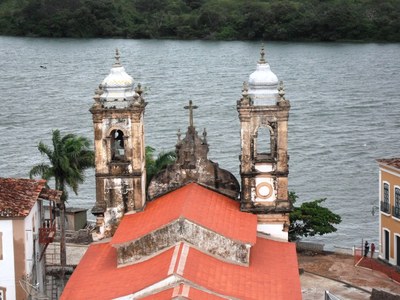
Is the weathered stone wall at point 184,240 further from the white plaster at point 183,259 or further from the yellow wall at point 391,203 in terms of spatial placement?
the yellow wall at point 391,203

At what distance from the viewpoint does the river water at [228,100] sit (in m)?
81.4

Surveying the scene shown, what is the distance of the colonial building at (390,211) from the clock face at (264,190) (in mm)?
11299

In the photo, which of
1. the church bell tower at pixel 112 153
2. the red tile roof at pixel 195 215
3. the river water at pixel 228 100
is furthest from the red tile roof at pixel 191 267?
the river water at pixel 228 100

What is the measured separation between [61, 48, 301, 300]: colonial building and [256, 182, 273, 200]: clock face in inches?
1.5

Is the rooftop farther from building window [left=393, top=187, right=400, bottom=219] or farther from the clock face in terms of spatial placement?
building window [left=393, top=187, right=400, bottom=219]

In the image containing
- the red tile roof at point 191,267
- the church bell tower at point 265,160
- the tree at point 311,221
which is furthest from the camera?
the tree at point 311,221

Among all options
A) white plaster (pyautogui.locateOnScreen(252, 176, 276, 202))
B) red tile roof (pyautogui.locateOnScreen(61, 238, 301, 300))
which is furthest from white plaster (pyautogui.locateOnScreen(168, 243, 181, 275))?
white plaster (pyautogui.locateOnScreen(252, 176, 276, 202))

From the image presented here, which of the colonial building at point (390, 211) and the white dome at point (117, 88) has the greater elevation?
the white dome at point (117, 88)

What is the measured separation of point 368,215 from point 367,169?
43.3 ft

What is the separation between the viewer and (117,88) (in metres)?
45.3

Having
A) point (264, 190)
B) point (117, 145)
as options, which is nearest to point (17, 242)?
point (117, 145)

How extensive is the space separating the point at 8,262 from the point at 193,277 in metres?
9.35

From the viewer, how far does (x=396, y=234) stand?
55.7 m

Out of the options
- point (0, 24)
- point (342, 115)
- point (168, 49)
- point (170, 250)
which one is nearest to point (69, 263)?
point (170, 250)
